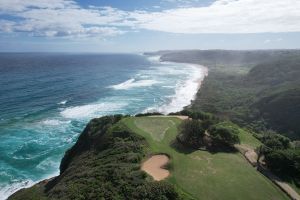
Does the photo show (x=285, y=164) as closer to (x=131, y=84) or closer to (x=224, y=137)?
(x=224, y=137)

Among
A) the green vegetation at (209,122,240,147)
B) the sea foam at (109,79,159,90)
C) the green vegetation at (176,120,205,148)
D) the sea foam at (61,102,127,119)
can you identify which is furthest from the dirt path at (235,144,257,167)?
the sea foam at (109,79,159,90)

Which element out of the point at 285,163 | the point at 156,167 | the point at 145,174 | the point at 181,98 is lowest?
the point at 181,98

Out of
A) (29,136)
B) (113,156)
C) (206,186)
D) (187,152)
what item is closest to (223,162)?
(187,152)

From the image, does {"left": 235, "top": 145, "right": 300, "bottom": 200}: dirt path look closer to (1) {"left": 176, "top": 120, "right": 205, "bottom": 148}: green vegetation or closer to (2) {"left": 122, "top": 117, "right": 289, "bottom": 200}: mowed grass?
(2) {"left": 122, "top": 117, "right": 289, "bottom": 200}: mowed grass

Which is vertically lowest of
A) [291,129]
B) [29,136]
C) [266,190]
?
[291,129]

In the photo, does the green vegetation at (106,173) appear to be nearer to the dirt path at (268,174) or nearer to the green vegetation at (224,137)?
the green vegetation at (224,137)

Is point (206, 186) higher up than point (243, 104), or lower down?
higher up

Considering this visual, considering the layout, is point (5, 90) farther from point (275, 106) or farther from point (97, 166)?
point (275, 106)

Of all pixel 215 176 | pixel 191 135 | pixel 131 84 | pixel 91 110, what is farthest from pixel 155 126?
pixel 131 84
